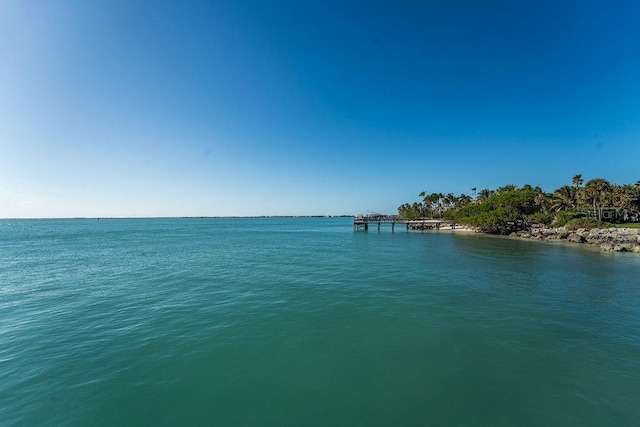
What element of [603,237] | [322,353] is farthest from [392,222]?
[322,353]

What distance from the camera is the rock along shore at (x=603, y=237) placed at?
115 ft

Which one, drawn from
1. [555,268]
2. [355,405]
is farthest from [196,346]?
[555,268]

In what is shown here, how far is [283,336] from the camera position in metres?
11.5

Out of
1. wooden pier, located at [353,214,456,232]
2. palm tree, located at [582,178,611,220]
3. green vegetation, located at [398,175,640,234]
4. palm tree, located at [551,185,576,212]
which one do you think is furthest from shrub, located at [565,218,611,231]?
wooden pier, located at [353,214,456,232]

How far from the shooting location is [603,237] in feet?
138

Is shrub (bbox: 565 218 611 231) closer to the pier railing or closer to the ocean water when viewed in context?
the pier railing

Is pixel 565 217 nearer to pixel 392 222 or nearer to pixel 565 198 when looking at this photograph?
pixel 565 198

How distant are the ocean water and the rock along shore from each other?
804 inches

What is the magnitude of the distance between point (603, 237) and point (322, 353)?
174ft

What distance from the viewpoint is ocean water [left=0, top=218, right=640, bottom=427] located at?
722 cm

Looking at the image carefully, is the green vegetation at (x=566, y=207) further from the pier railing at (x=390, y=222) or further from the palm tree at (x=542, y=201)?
the pier railing at (x=390, y=222)

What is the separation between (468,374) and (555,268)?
76.1 feet

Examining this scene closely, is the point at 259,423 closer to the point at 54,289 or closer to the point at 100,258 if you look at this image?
the point at 54,289

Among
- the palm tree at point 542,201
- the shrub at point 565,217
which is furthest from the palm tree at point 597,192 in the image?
the palm tree at point 542,201
